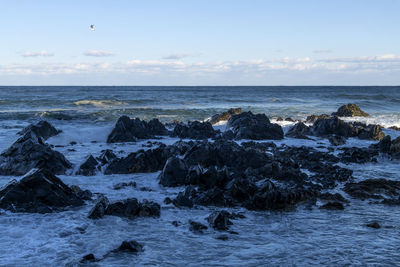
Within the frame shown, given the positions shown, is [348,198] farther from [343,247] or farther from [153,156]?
[153,156]

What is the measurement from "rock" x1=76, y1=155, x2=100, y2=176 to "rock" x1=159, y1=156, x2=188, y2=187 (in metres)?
2.55

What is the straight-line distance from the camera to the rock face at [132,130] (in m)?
19.9

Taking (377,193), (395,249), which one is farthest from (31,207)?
(377,193)

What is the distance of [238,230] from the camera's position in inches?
315

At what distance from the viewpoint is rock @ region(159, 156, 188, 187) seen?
11.3 metres

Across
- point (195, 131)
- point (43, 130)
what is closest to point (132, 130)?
point (195, 131)

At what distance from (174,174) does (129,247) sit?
15.2 ft

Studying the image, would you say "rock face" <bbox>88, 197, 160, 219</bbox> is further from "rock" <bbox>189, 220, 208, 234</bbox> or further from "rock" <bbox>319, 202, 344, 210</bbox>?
"rock" <bbox>319, 202, 344, 210</bbox>

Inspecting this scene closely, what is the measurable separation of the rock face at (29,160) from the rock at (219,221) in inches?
254

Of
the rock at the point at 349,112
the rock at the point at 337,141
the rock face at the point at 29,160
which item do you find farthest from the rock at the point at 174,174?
the rock at the point at 349,112

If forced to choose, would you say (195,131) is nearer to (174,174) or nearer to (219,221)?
(174,174)

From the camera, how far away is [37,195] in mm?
9234

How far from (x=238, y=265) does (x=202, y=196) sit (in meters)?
3.44

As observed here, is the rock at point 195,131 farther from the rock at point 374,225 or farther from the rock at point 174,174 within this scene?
the rock at point 374,225
